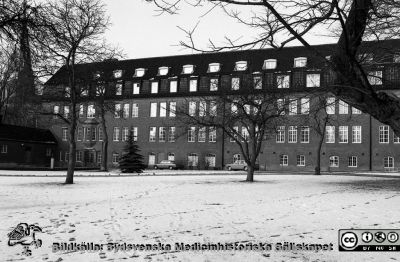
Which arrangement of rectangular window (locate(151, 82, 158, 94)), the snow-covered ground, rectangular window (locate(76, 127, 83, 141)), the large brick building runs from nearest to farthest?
the snow-covered ground < the large brick building < rectangular window (locate(151, 82, 158, 94)) < rectangular window (locate(76, 127, 83, 141))

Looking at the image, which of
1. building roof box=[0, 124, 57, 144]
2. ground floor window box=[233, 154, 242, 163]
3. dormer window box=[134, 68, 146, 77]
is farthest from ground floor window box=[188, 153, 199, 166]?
building roof box=[0, 124, 57, 144]

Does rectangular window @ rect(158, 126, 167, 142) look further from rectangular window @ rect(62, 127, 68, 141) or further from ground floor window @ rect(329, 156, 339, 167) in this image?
ground floor window @ rect(329, 156, 339, 167)

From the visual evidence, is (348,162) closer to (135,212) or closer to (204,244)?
(135,212)

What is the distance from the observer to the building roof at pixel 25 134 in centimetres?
4951

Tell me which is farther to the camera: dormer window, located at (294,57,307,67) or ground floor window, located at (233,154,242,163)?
ground floor window, located at (233,154,242,163)

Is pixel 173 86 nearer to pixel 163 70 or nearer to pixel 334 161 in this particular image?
pixel 163 70

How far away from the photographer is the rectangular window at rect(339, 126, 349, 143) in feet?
159

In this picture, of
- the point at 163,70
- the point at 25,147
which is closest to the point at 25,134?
the point at 25,147

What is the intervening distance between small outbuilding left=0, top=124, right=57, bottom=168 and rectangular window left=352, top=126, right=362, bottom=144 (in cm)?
3424

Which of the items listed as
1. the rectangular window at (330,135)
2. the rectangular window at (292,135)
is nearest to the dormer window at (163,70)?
the rectangular window at (292,135)

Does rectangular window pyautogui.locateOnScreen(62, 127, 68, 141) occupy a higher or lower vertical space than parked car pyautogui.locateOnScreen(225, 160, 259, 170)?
higher

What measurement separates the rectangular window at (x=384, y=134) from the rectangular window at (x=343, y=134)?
3342mm

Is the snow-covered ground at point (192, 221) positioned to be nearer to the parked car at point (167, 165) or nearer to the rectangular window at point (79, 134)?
the parked car at point (167, 165)

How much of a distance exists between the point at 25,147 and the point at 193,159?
19.8 m
